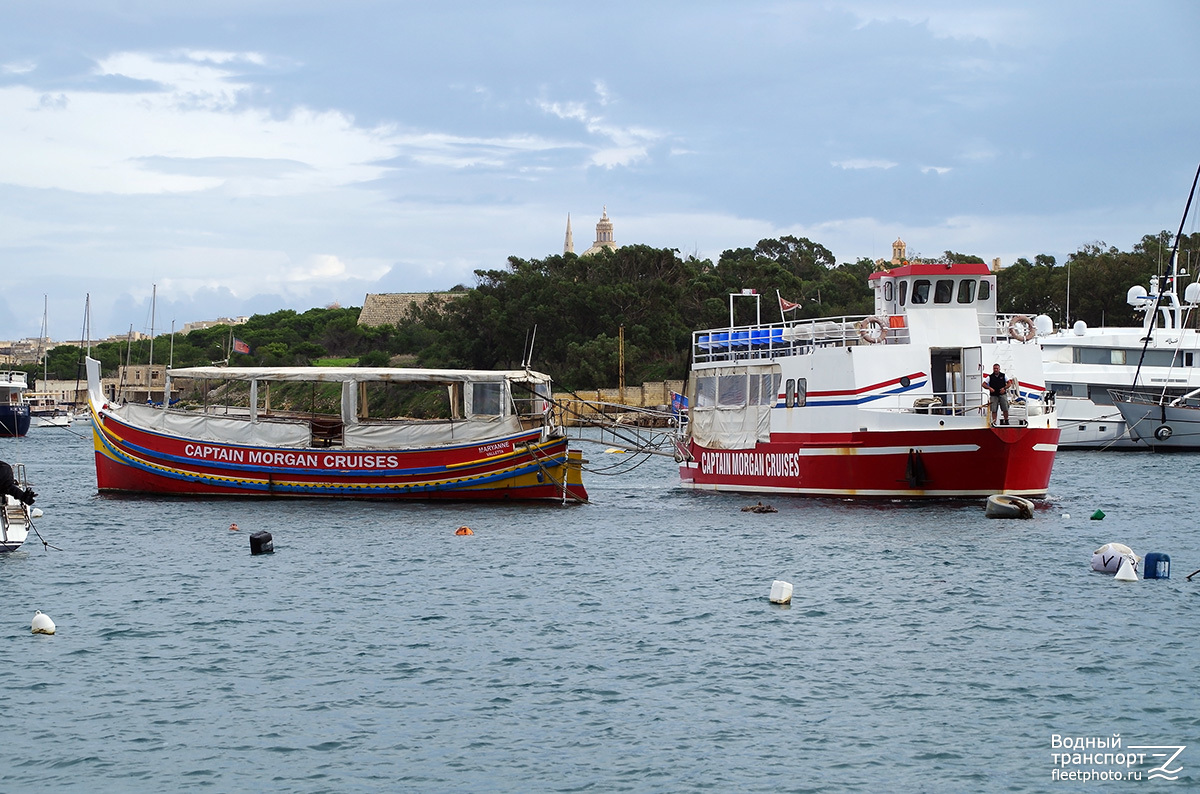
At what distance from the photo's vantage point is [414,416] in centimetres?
3984

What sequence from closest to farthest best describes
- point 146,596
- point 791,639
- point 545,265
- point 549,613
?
point 791,639, point 549,613, point 146,596, point 545,265

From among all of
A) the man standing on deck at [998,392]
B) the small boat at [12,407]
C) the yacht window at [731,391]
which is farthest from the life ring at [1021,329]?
the small boat at [12,407]

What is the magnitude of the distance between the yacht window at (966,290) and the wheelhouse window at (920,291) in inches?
38.6

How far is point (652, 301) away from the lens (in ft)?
347

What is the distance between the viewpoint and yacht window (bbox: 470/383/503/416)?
37.2m

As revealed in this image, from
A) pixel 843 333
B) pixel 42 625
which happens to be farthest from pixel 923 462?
pixel 42 625

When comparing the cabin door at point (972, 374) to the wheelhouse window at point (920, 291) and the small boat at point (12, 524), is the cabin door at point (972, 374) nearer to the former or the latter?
the wheelhouse window at point (920, 291)

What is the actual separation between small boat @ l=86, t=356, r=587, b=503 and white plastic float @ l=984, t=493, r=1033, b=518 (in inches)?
458

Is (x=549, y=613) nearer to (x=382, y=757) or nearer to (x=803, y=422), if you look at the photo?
(x=382, y=757)

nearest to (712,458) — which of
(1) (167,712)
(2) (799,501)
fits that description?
(2) (799,501)

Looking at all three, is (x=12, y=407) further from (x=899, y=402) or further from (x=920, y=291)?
(x=899, y=402)

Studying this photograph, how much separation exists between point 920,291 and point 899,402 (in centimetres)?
404

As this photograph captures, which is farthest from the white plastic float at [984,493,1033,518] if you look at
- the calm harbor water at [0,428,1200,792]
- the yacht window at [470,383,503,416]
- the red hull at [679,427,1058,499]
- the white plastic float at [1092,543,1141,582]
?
the yacht window at [470,383,503,416]

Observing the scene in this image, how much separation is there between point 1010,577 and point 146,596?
16.6 metres
